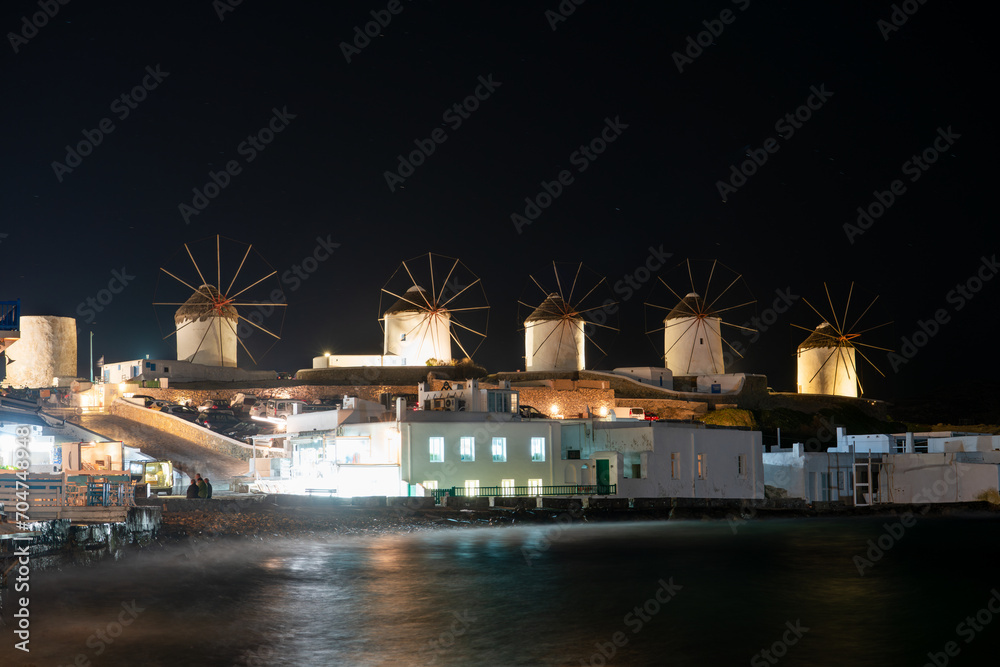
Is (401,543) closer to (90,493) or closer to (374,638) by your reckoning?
(90,493)

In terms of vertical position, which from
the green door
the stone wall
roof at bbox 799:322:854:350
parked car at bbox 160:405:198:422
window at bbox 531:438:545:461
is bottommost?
the green door

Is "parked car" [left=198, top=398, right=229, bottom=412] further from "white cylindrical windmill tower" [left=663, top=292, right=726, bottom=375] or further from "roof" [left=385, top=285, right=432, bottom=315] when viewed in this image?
"white cylindrical windmill tower" [left=663, top=292, right=726, bottom=375]

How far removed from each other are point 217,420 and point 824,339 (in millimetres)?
44015

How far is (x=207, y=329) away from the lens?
56.1 metres

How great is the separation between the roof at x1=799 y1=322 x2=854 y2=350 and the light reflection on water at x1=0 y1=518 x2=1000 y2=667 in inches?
1775

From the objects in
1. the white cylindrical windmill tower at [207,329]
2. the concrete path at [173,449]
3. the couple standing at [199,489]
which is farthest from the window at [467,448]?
the white cylindrical windmill tower at [207,329]

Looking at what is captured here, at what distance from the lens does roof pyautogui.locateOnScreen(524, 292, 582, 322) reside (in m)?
62.9

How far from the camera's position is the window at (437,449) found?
3062 cm

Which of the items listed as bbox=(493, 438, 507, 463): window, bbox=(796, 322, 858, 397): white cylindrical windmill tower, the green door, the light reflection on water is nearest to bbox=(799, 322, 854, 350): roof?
bbox=(796, 322, 858, 397): white cylindrical windmill tower

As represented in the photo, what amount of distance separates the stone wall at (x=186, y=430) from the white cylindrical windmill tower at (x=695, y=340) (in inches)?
1404

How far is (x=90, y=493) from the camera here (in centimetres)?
2106

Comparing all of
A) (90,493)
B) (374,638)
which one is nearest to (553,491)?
(90,493)

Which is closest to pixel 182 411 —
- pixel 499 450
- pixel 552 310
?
pixel 499 450

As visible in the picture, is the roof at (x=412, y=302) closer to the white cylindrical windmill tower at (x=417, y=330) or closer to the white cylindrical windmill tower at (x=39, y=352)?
the white cylindrical windmill tower at (x=417, y=330)
